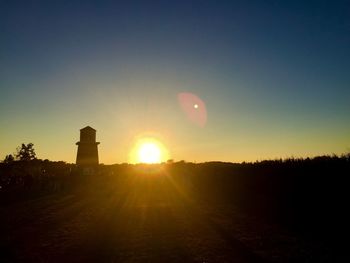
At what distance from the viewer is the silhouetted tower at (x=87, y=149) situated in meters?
44.4

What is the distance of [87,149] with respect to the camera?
44.6m

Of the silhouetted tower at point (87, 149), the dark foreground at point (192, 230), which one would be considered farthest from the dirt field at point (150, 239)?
the silhouetted tower at point (87, 149)

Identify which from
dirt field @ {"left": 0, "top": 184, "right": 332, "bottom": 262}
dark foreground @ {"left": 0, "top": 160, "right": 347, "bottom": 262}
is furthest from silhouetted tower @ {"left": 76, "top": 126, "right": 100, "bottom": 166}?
dirt field @ {"left": 0, "top": 184, "right": 332, "bottom": 262}

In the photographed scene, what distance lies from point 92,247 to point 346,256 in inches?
341

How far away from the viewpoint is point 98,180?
141 ft

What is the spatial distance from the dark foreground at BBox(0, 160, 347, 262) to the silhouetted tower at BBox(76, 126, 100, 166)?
22.9 meters

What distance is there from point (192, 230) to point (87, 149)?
111ft

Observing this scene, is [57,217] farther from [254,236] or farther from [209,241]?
[254,236]

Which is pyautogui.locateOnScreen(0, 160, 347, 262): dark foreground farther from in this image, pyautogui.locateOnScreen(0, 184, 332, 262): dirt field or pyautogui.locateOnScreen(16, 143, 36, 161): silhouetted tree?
pyautogui.locateOnScreen(16, 143, 36, 161): silhouetted tree

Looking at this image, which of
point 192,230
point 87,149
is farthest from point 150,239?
point 87,149

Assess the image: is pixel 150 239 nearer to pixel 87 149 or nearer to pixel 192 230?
pixel 192 230

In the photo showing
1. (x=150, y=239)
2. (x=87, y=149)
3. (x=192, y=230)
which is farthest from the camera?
(x=87, y=149)

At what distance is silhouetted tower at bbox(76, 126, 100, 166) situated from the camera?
44391 millimetres

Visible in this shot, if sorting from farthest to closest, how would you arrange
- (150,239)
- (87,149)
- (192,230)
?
1. (87,149)
2. (192,230)
3. (150,239)
